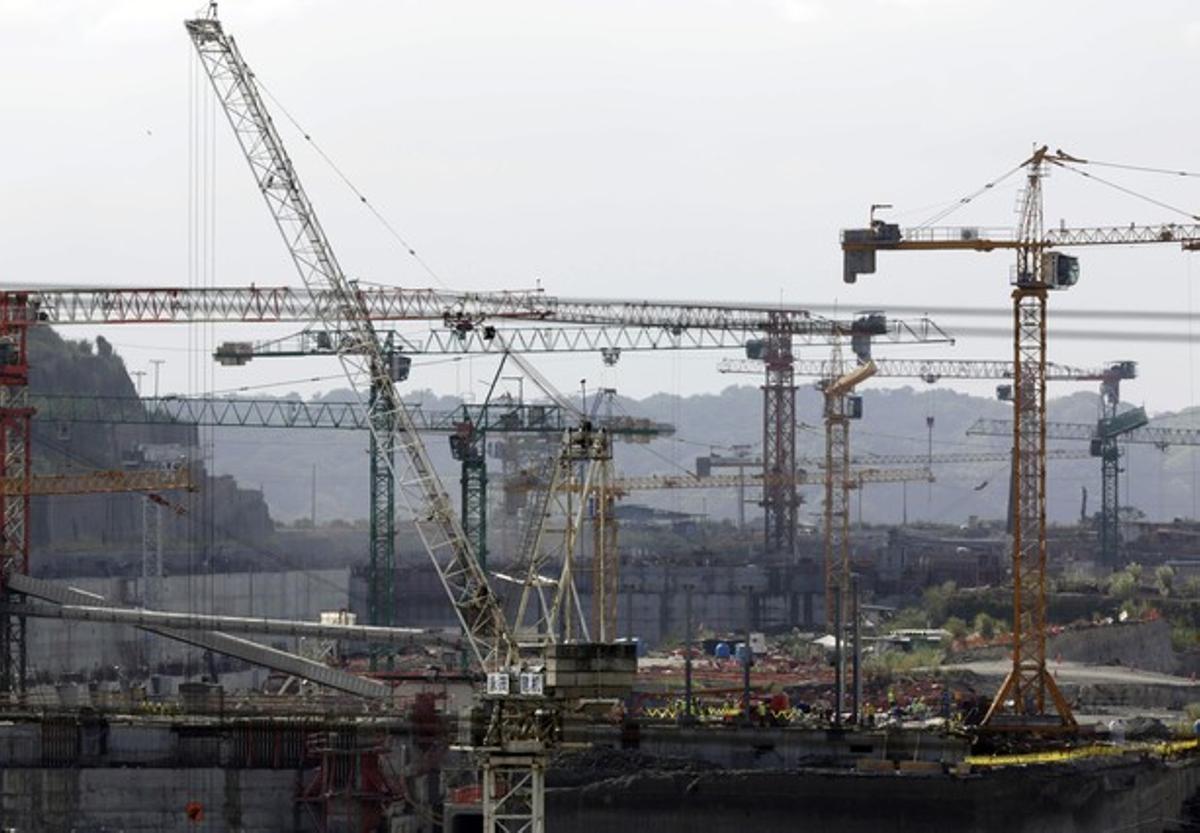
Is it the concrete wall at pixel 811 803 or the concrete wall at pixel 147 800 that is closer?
the concrete wall at pixel 811 803

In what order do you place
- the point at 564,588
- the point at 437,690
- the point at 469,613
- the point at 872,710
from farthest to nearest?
the point at 872,710 → the point at 437,690 → the point at 469,613 → the point at 564,588

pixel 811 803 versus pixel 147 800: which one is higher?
pixel 811 803

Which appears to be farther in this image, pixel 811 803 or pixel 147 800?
pixel 147 800

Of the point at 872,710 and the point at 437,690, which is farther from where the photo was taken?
the point at 872,710

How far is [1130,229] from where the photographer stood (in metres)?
139

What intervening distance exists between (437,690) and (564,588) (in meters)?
39.7

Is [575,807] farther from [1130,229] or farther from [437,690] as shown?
[1130,229]

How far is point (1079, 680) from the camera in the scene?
167125mm

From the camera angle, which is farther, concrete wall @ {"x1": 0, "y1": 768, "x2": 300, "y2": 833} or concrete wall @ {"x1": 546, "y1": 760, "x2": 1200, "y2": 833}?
concrete wall @ {"x1": 0, "y1": 768, "x2": 300, "y2": 833}

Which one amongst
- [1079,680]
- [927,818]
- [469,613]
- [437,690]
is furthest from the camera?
[1079,680]

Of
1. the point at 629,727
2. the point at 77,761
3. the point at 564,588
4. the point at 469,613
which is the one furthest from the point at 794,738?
the point at 564,588

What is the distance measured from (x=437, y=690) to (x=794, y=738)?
15.9 meters

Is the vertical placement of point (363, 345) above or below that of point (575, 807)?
above

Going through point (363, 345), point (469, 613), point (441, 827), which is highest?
point (363, 345)
